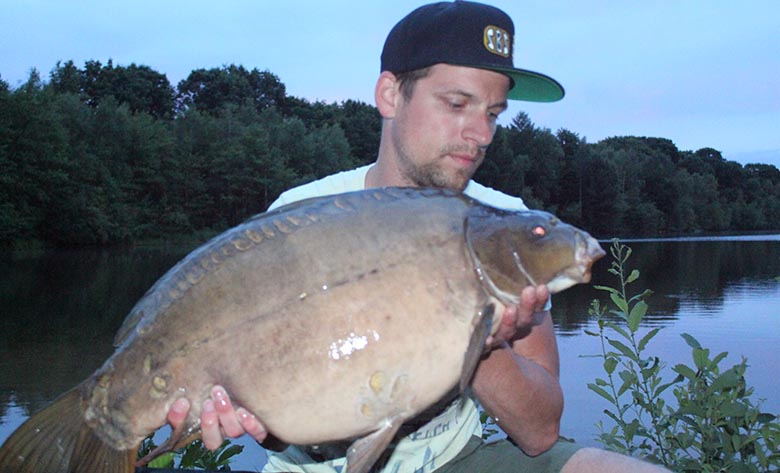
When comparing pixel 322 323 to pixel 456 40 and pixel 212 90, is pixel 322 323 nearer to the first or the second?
pixel 456 40

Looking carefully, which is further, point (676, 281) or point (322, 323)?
point (676, 281)

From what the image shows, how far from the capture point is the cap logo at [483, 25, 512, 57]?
224 cm

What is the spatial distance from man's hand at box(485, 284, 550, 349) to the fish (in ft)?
0.07

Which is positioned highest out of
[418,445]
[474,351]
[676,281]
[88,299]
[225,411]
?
[474,351]

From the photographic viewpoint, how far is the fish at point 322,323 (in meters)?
1.64

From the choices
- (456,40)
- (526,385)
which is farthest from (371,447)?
(456,40)

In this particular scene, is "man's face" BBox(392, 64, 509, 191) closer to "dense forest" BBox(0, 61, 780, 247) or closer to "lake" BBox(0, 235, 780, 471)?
"lake" BBox(0, 235, 780, 471)

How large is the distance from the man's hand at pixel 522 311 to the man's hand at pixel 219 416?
1.82 ft

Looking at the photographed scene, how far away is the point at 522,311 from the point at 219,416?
71cm

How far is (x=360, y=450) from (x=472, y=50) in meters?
1.18

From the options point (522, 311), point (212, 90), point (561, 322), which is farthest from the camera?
point (212, 90)

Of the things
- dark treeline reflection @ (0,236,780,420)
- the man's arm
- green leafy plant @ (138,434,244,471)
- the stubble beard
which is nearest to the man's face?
the stubble beard

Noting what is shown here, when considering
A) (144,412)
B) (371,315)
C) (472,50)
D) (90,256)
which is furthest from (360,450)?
(90,256)

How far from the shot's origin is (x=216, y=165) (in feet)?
143
